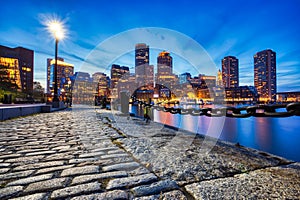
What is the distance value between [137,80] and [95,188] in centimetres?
2343

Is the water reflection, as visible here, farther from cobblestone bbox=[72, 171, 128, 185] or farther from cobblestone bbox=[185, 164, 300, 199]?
cobblestone bbox=[72, 171, 128, 185]

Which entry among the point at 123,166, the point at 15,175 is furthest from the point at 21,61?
the point at 123,166

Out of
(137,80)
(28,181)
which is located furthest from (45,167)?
(137,80)

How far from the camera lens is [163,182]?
186 centimetres

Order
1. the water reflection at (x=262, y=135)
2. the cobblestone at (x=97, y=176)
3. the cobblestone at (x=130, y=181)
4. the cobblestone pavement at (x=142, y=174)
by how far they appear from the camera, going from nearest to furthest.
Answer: the cobblestone pavement at (x=142, y=174)
the cobblestone at (x=130, y=181)
the cobblestone at (x=97, y=176)
the water reflection at (x=262, y=135)

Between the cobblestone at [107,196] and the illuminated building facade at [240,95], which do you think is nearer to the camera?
the cobblestone at [107,196]

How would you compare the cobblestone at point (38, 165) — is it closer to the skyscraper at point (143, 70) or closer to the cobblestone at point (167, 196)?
the cobblestone at point (167, 196)

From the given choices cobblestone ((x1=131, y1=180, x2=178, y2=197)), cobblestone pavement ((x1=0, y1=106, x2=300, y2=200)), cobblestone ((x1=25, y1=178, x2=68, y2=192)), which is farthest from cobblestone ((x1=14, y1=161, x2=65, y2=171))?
cobblestone ((x1=131, y1=180, x2=178, y2=197))

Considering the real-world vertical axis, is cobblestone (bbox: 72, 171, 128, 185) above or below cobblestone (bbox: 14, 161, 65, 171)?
above

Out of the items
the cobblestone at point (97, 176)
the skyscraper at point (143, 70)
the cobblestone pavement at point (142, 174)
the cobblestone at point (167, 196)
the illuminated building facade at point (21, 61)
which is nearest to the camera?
the cobblestone at point (167, 196)

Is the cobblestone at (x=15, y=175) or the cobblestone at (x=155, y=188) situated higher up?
the cobblestone at (x=155, y=188)

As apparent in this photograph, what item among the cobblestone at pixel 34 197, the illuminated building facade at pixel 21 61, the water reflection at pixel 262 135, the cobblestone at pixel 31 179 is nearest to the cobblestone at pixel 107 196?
the cobblestone at pixel 34 197

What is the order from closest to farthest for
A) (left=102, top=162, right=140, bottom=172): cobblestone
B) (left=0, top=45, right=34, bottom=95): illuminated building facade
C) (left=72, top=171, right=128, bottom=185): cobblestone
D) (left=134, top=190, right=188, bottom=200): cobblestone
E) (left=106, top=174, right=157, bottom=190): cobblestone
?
(left=134, top=190, right=188, bottom=200): cobblestone
(left=106, top=174, right=157, bottom=190): cobblestone
(left=72, top=171, right=128, bottom=185): cobblestone
(left=102, top=162, right=140, bottom=172): cobblestone
(left=0, top=45, right=34, bottom=95): illuminated building facade

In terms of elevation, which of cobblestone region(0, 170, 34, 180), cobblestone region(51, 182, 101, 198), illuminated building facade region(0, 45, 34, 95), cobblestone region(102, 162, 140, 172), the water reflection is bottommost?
the water reflection
